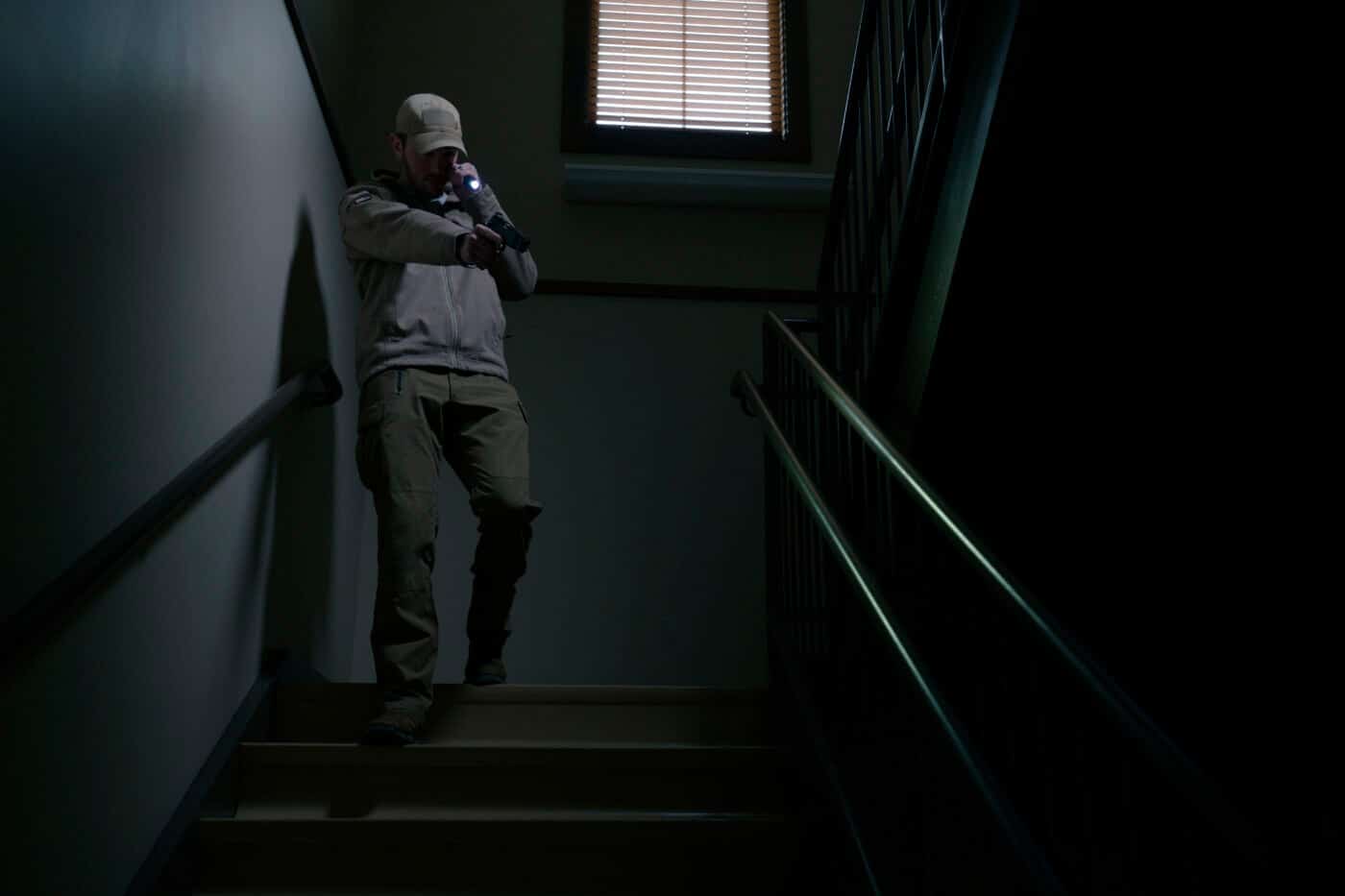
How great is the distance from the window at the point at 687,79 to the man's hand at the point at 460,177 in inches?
67.5

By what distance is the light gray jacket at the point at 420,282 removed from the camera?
9.66 feet

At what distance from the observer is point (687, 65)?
16.6ft

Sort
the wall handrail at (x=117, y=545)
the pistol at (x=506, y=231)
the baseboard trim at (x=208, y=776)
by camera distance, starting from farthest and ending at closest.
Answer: the pistol at (x=506, y=231)
the baseboard trim at (x=208, y=776)
the wall handrail at (x=117, y=545)

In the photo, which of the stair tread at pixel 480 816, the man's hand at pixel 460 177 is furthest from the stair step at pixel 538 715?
the man's hand at pixel 460 177

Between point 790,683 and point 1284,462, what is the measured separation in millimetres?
1165

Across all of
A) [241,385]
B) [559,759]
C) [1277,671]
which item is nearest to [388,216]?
[241,385]

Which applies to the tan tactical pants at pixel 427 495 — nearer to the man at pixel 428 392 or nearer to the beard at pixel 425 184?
the man at pixel 428 392

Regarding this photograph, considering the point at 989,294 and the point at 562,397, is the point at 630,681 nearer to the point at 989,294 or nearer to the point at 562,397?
the point at 562,397

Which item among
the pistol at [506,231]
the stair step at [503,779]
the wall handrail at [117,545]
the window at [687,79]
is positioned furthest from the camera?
the window at [687,79]

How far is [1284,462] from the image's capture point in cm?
263

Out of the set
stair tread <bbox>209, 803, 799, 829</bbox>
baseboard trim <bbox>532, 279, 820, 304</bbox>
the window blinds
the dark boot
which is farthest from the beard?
the window blinds

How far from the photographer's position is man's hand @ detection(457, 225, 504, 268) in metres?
2.85

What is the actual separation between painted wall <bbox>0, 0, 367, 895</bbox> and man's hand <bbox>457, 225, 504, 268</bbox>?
1.54 feet

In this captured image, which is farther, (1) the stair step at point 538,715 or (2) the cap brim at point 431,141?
(2) the cap brim at point 431,141
